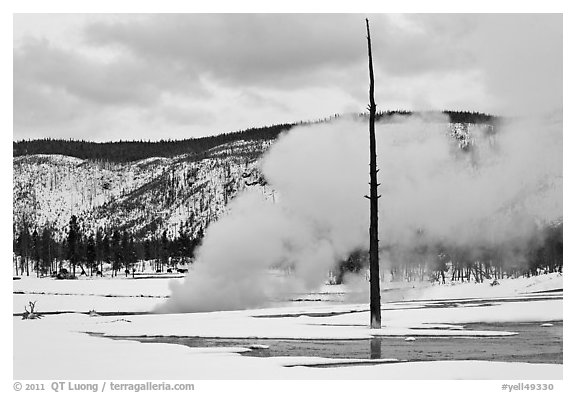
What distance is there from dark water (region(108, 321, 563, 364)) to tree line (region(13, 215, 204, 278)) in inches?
1880

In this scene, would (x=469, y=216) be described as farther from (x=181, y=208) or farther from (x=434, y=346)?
(x=181, y=208)

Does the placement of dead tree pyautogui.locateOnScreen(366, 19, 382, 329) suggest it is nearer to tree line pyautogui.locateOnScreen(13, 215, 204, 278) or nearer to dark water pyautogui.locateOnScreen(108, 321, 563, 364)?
dark water pyautogui.locateOnScreen(108, 321, 563, 364)

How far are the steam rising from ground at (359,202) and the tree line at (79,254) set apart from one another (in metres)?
31.0

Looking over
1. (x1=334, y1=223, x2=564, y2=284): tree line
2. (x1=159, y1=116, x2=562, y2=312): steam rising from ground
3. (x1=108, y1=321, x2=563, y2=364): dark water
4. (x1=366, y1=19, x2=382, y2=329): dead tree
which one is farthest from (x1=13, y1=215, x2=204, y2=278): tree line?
(x1=108, y1=321, x2=563, y2=364): dark water

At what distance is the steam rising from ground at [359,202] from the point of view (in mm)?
34438

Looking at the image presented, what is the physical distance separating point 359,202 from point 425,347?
2021 centimetres

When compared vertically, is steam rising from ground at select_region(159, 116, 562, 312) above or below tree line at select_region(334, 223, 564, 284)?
above

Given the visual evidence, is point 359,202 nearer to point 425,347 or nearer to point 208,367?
point 425,347

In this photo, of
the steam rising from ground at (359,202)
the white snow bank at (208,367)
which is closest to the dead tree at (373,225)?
the white snow bank at (208,367)

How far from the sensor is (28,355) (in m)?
15.5

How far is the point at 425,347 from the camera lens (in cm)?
1575

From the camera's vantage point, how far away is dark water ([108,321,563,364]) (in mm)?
14516

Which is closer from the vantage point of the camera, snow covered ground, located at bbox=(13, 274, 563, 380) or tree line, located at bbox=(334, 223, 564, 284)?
snow covered ground, located at bbox=(13, 274, 563, 380)
